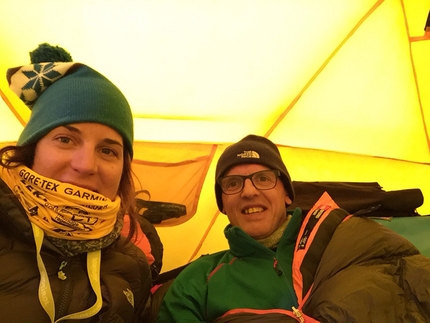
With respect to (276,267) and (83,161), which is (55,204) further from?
(276,267)

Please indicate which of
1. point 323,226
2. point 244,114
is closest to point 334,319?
point 323,226

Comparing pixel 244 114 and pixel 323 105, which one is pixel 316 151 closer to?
pixel 323 105

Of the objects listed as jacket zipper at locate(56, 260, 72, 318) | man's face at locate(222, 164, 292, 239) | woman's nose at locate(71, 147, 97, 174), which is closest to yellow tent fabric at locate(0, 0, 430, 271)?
man's face at locate(222, 164, 292, 239)

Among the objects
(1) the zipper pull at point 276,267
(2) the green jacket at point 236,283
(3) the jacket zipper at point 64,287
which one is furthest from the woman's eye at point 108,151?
(1) the zipper pull at point 276,267

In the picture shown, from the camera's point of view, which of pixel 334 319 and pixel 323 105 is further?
pixel 323 105

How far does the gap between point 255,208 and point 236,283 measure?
25cm

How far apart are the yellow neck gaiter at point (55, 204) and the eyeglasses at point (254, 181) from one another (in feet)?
1.85

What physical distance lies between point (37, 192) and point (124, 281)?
29 centimetres

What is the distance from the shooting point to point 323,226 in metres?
1.16

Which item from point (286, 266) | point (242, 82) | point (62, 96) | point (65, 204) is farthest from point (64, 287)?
point (242, 82)

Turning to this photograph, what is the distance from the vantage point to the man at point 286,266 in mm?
886

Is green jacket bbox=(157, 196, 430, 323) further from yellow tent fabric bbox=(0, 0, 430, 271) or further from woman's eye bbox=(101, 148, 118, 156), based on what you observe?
yellow tent fabric bbox=(0, 0, 430, 271)

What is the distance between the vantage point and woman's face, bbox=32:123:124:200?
837 mm

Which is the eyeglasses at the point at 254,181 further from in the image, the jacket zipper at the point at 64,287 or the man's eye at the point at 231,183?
the jacket zipper at the point at 64,287
